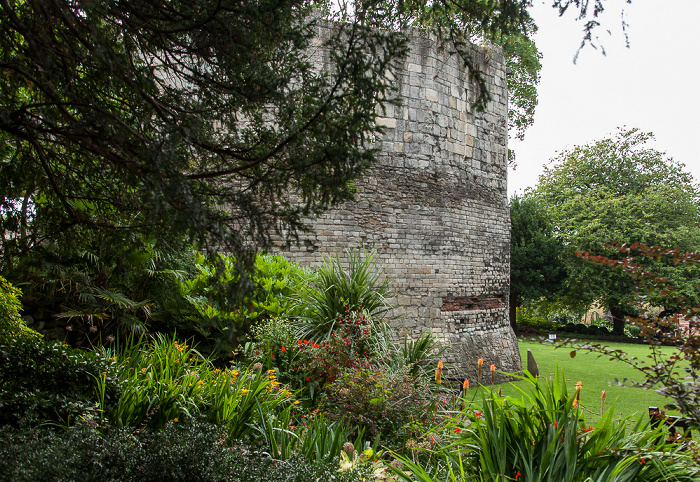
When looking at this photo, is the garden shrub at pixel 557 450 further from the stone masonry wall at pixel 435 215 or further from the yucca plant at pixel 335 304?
the stone masonry wall at pixel 435 215

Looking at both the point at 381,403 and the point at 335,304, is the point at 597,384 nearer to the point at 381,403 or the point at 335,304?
the point at 335,304

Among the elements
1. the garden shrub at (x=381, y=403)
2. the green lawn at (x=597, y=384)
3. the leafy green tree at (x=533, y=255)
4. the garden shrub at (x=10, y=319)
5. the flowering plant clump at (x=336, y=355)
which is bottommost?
the green lawn at (x=597, y=384)

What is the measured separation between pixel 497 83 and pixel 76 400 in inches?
401

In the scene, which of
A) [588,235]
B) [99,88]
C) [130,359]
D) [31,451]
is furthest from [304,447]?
[588,235]

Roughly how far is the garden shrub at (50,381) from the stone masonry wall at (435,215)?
4.79 meters

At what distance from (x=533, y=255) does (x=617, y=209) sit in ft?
12.5

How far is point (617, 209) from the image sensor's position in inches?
803


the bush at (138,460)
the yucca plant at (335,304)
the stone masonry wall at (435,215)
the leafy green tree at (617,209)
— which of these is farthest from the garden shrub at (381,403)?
the leafy green tree at (617,209)

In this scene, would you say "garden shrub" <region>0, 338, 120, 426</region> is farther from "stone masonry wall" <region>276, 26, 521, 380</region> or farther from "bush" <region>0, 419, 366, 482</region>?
"stone masonry wall" <region>276, 26, 521, 380</region>

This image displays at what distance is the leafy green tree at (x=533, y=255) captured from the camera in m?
20.6

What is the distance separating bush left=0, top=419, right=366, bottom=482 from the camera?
257cm

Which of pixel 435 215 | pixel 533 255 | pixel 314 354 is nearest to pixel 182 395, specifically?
pixel 314 354

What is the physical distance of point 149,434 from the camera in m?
3.10

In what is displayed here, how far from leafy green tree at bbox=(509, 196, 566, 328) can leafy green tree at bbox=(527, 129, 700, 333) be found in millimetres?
582
